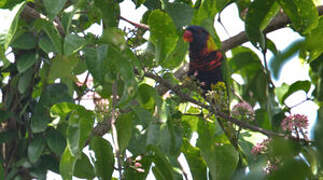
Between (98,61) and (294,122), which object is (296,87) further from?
(98,61)

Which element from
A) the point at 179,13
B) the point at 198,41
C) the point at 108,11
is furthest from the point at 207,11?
the point at 198,41

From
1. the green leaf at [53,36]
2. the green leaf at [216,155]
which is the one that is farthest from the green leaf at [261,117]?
the green leaf at [53,36]

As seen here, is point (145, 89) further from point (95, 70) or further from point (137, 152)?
point (137, 152)

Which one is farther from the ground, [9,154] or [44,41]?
[44,41]

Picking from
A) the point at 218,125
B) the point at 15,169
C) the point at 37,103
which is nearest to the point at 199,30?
the point at 218,125

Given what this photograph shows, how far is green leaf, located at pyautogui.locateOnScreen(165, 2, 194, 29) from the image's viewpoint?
1032mm

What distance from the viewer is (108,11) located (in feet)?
3.81

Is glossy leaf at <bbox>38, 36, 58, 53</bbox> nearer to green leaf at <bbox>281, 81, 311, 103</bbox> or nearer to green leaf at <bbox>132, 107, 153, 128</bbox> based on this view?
green leaf at <bbox>132, 107, 153, 128</bbox>

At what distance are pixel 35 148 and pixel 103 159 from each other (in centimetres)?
20

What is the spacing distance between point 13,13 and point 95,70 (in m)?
0.21

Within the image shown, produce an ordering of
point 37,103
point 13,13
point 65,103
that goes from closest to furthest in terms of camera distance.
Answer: point 13,13 < point 65,103 < point 37,103

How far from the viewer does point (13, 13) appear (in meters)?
0.95

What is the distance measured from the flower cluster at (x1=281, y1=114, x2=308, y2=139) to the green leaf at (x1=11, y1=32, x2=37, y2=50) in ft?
2.19

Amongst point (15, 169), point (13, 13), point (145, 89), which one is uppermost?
point (13, 13)
